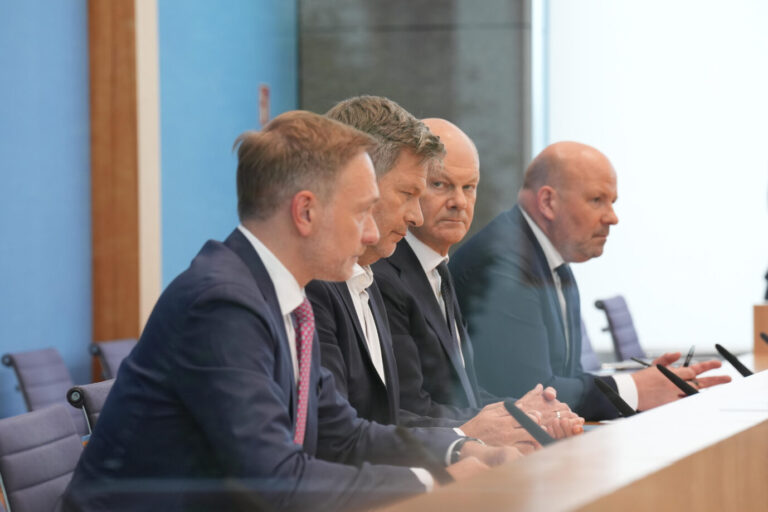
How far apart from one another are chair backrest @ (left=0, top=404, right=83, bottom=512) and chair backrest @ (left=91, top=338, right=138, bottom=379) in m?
2.38

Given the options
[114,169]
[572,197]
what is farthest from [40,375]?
[572,197]

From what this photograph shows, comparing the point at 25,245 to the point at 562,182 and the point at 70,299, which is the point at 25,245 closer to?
the point at 70,299

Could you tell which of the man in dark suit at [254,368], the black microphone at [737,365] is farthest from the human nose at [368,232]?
the black microphone at [737,365]

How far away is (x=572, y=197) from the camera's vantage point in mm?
2973

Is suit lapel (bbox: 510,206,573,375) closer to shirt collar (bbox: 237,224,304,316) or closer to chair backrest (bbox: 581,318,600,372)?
chair backrest (bbox: 581,318,600,372)

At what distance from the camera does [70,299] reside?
4488mm

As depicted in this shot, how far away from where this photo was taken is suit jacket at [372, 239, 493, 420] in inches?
82.8

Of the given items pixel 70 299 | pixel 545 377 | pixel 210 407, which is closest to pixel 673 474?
pixel 210 407

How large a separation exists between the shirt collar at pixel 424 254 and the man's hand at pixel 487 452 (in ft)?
2.49

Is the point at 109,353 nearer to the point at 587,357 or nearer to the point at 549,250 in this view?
the point at 587,357

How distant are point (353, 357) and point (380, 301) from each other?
0.24m

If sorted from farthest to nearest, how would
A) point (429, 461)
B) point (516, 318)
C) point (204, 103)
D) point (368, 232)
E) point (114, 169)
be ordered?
point (204, 103) < point (114, 169) < point (516, 318) < point (368, 232) < point (429, 461)

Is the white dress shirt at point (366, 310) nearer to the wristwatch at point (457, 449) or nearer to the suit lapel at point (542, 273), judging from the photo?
the wristwatch at point (457, 449)

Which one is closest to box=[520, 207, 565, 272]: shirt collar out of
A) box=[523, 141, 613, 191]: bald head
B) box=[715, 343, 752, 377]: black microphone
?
box=[523, 141, 613, 191]: bald head
